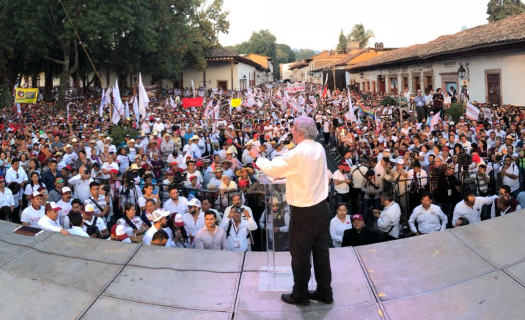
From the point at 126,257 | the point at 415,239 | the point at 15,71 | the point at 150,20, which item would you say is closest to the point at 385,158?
the point at 415,239

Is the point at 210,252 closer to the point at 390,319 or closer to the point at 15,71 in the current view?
the point at 390,319

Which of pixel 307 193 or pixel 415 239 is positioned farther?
pixel 415 239

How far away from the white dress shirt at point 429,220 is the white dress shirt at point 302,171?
4.58m

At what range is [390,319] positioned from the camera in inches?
178

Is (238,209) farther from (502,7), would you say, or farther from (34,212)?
(502,7)

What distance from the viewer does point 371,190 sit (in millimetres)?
11391

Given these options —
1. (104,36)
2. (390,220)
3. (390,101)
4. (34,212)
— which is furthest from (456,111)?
(104,36)

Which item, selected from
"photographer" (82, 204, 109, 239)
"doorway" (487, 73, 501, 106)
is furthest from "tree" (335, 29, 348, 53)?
"photographer" (82, 204, 109, 239)

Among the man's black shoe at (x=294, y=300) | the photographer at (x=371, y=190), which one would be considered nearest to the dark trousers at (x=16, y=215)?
the photographer at (x=371, y=190)

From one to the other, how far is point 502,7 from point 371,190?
67.9 meters

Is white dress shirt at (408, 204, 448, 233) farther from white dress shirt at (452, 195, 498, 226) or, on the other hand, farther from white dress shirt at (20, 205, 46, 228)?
white dress shirt at (20, 205, 46, 228)

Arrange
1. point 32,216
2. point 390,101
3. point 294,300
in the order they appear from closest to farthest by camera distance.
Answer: point 294,300
point 32,216
point 390,101

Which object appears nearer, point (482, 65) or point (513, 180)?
point (513, 180)

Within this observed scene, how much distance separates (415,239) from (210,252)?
2372mm
